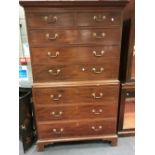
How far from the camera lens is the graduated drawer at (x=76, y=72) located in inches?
66.1

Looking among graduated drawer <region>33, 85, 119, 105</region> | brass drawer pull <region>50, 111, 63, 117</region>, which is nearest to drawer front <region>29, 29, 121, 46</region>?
graduated drawer <region>33, 85, 119, 105</region>

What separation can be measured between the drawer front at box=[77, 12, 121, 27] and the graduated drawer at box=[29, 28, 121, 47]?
0.17 feet

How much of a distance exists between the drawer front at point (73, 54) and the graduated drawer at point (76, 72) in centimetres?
4

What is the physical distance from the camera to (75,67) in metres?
1.69

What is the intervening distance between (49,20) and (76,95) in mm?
723

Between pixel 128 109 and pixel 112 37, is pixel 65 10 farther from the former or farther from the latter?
pixel 128 109

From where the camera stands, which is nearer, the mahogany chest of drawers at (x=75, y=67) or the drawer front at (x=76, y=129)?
the mahogany chest of drawers at (x=75, y=67)

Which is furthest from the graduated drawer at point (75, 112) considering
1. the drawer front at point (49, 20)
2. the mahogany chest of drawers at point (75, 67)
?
the drawer front at point (49, 20)

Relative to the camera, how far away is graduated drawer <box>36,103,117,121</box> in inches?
70.2

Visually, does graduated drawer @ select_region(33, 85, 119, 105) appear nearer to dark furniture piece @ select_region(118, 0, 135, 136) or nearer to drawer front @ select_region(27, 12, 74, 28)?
dark furniture piece @ select_region(118, 0, 135, 136)

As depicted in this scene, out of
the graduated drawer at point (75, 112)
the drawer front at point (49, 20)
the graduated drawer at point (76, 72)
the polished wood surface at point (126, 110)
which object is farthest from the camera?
the polished wood surface at point (126, 110)

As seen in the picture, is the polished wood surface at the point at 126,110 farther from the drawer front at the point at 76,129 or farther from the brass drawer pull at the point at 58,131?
the brass drawer pull at the point at 58,131
